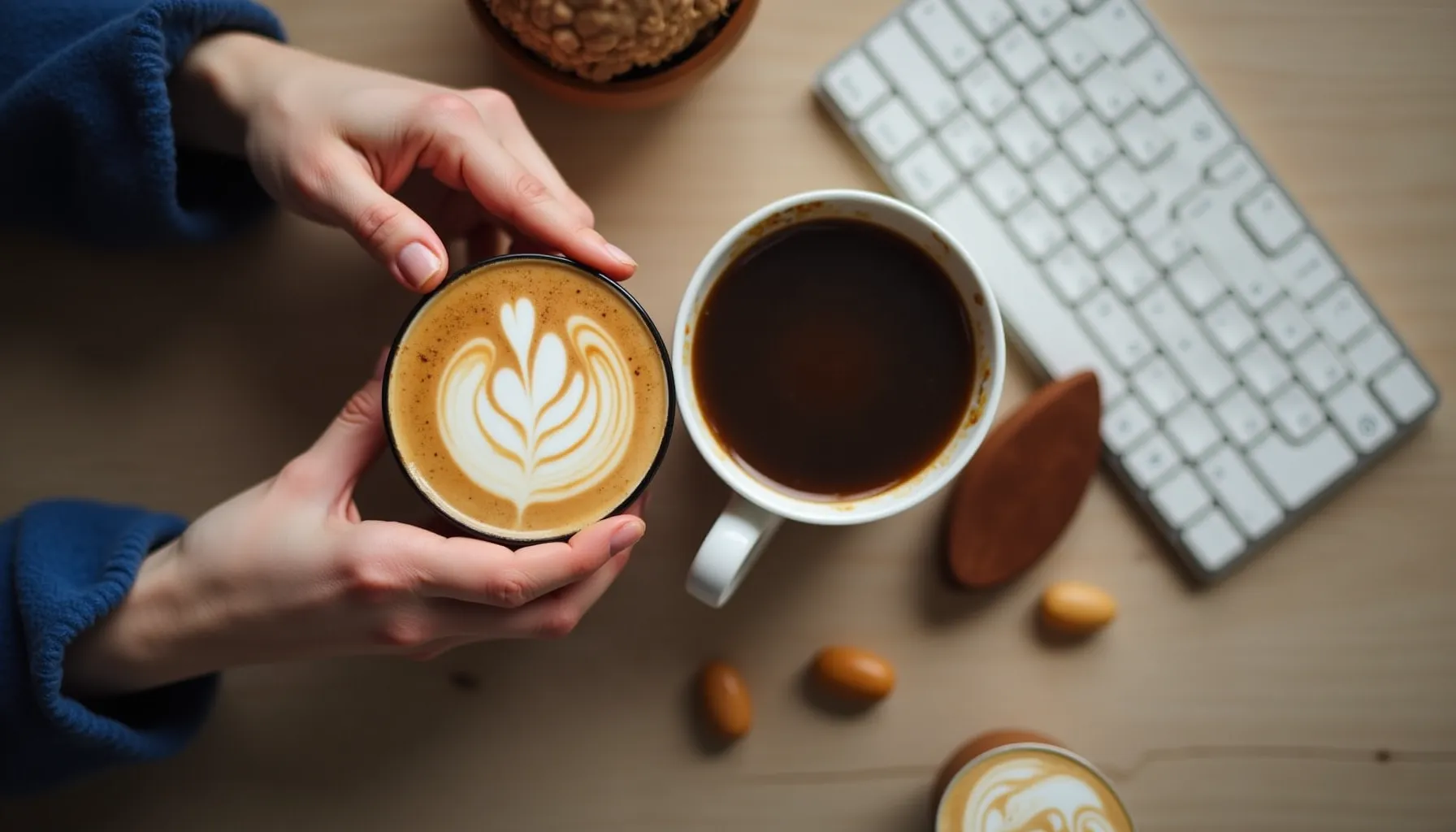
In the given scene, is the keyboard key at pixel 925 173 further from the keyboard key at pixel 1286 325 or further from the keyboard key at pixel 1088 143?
the keyboard key at pixel 1286 325

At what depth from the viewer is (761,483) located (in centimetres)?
75

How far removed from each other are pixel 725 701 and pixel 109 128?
2.05 ft

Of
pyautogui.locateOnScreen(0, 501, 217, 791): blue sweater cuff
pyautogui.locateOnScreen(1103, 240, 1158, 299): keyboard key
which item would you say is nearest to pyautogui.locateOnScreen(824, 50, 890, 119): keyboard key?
pyautogui.locateOnScreen(1103, 240, 1158, 299): keyboard key

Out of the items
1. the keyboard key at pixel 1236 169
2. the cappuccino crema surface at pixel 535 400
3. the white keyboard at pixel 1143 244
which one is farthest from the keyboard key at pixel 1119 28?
the cappuccino crema surface at pixel 535 400

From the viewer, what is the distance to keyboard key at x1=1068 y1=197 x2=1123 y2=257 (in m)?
0.78

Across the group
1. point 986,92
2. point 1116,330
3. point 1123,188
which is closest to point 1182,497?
point 1116,330

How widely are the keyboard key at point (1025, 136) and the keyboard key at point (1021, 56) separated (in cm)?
3

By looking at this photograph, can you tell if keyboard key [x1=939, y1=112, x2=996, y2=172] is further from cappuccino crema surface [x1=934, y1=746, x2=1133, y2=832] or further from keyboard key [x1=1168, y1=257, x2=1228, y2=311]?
cappuccino crema surface [x1=934, y1=746, x2=1133, y2=832]

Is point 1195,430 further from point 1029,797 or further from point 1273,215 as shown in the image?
point 1029,797

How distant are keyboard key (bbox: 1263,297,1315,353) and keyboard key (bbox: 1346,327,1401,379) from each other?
0.12ft

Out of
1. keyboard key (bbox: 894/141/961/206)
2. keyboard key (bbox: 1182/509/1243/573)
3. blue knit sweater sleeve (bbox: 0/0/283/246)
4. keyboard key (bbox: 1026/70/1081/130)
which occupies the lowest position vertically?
keyboard key (bbox: 1182/509/1243/573)

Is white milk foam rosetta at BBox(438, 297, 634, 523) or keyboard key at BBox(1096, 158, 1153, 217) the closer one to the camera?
white milk foam rosetta at BBox(438, 297, 634, 523)

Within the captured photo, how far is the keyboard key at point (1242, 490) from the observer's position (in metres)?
0.78

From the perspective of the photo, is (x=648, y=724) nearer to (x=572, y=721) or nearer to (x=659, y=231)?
(x=572, y=721)
